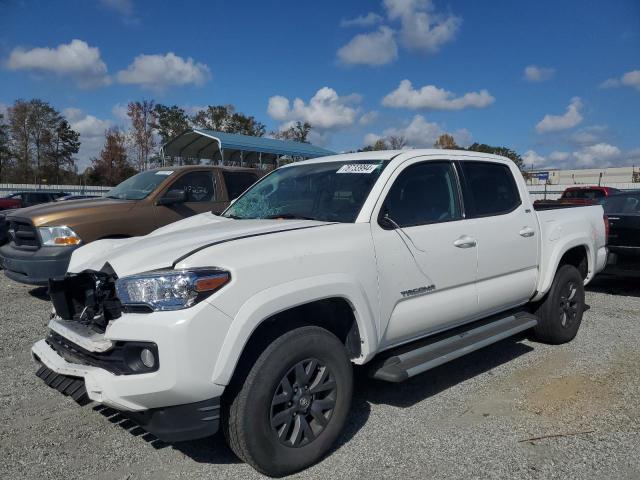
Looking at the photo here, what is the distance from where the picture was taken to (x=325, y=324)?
10.5 feet

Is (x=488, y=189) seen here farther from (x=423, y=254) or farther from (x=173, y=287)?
(x=173, y=287)

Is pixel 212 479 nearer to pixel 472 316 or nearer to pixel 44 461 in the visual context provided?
pixel 44 461

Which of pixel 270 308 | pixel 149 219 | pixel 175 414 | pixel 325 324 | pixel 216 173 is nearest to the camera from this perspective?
pixel 175 414

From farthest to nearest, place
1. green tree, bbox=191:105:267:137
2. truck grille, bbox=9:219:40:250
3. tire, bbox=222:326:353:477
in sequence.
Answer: green tree, bbox=191:105:267:137 → truck grille, bbox=9:219:40:250 → tire, bbox=222:326:353:477

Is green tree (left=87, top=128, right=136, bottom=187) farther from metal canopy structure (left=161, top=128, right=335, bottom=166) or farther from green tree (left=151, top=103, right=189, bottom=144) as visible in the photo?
metal canopy structure (left=161, top=128, right=335, bottom=166)

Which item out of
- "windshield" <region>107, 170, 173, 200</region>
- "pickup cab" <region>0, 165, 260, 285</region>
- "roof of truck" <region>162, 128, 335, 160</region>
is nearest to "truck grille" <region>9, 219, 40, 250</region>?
"pickup cab" <region>0, 165, 260, 285</region>

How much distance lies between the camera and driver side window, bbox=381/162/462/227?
361 centimetres

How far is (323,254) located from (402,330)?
88 cm

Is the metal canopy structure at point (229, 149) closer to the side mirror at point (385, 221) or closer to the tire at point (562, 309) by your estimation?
the tire at point (562, 309)

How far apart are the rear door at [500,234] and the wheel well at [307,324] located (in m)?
1.36

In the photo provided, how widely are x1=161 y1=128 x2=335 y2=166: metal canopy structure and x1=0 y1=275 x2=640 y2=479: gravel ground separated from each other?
39.3ft

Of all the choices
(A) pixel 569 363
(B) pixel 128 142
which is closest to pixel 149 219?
(A) pixel 569 363

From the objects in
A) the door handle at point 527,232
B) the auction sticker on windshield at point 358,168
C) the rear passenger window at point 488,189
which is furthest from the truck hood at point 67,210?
the door handle at point 527,232

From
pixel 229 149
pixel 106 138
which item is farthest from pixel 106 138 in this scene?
pixel 229 149
